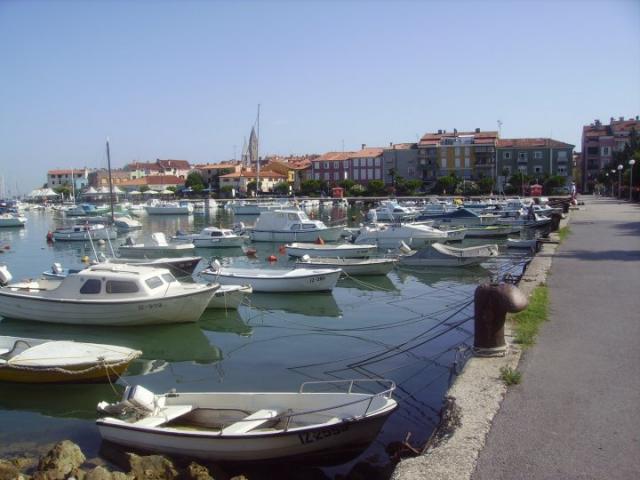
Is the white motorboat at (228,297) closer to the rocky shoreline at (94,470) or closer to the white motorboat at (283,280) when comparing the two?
the white motorboat at (283,280)

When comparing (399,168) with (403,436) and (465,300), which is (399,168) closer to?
(465,300)

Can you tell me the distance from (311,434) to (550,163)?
367ft

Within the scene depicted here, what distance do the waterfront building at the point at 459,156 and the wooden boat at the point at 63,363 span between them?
106 metres

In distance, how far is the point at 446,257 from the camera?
3008cm

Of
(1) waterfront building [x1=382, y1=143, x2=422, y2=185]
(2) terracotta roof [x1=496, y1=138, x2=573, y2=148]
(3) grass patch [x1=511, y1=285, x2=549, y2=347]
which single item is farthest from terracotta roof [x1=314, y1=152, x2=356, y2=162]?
(3) grass patch [x1=511, y1=285, x2=549, y2=347]

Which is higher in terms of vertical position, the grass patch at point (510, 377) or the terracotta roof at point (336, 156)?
the terracotta roof at point (336, 156)

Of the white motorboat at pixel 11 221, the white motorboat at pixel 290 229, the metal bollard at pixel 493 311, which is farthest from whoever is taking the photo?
the white motorboat at pixel 11 221

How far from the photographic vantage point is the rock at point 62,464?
8453 mm

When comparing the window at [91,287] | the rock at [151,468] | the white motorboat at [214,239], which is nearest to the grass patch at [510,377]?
the rock at [151,468]

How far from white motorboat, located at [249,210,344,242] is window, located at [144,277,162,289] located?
26.1 m

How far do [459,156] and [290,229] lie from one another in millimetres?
75596

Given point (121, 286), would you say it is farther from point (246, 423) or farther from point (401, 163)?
point (401, 163)

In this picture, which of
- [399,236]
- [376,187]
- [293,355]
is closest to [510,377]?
[293,355]

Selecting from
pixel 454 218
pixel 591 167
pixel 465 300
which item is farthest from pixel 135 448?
pixel 591 167
